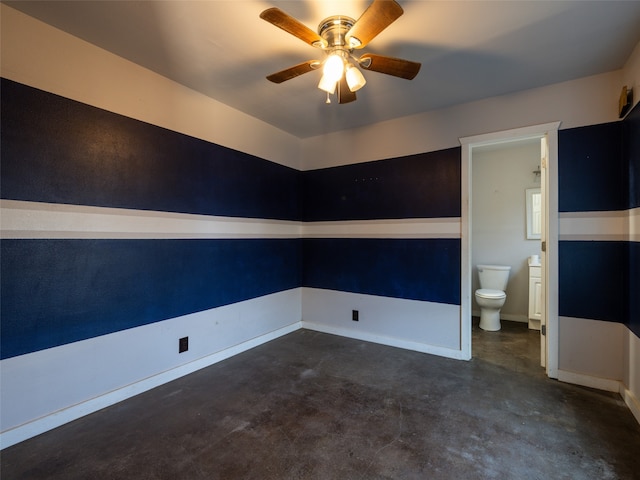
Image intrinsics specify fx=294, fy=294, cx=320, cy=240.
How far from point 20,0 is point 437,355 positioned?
411 cm

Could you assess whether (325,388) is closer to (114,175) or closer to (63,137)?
(114,175)

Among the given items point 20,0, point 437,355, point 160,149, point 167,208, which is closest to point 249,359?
point 167,208

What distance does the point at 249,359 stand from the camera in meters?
2.96

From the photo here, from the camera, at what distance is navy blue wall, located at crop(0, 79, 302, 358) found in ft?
A: 5.80

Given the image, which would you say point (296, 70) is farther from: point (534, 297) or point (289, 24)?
point (534, 297)

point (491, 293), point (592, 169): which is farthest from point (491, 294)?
point (592, 169)

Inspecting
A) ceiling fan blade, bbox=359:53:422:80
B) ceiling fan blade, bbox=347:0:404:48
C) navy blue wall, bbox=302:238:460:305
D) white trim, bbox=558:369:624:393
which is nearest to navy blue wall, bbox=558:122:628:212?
navy blue wall, bbox=302:238:460:305

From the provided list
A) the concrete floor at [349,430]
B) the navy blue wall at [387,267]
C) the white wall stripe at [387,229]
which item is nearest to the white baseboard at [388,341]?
the concrete floor at [349,430]

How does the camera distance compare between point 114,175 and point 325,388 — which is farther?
point 325,388

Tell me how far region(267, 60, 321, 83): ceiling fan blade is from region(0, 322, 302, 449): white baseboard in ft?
8.14

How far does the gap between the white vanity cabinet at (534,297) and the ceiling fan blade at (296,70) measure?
12.2 ft

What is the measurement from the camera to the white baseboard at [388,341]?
3.00 meters

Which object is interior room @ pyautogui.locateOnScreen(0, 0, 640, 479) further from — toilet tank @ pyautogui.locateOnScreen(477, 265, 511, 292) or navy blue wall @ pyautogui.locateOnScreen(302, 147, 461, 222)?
toilet tank @ pyautogui.locateOnScreen(477, 265, 511, 292)

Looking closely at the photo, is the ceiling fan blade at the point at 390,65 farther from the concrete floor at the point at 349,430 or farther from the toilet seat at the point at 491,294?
the toilet seat at the point at 491,294
